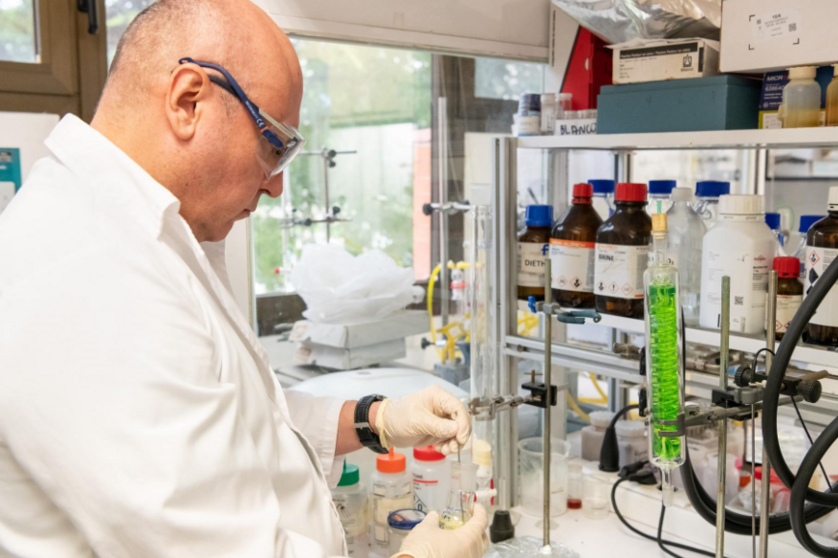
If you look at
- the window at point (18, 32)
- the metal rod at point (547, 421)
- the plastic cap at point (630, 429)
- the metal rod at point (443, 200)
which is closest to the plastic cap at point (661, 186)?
the metal rod at point (547, 421)

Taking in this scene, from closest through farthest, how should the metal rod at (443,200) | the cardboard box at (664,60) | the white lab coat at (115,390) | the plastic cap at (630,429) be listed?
the white lab coat at (115,390), the cardboard box at (664,60), the plastic cap at (630,429), the metal rod at (443,200)

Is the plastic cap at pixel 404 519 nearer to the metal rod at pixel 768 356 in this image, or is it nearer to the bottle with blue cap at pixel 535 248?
the bottle with blue cap at pixel 535 248

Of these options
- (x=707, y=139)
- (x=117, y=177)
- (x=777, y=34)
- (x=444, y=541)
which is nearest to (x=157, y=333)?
(x=117, y=177)

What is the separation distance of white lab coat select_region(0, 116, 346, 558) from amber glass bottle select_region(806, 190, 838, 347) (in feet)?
2.85

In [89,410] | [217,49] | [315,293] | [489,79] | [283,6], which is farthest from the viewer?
[489,79]

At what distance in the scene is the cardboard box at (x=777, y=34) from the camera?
1.29m

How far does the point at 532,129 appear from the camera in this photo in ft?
5.89

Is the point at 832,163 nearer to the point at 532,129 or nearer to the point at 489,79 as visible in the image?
the point at 489,79

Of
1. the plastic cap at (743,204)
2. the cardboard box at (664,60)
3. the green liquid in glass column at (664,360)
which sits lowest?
the green liquid in glass column at (664,360)

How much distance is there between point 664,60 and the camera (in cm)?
151

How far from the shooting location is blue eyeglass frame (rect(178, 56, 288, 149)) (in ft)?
3.17

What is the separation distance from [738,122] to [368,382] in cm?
101

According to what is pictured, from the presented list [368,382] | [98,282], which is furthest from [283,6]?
[98,282]

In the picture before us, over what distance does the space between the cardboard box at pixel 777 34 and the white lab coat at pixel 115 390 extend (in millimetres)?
1032
